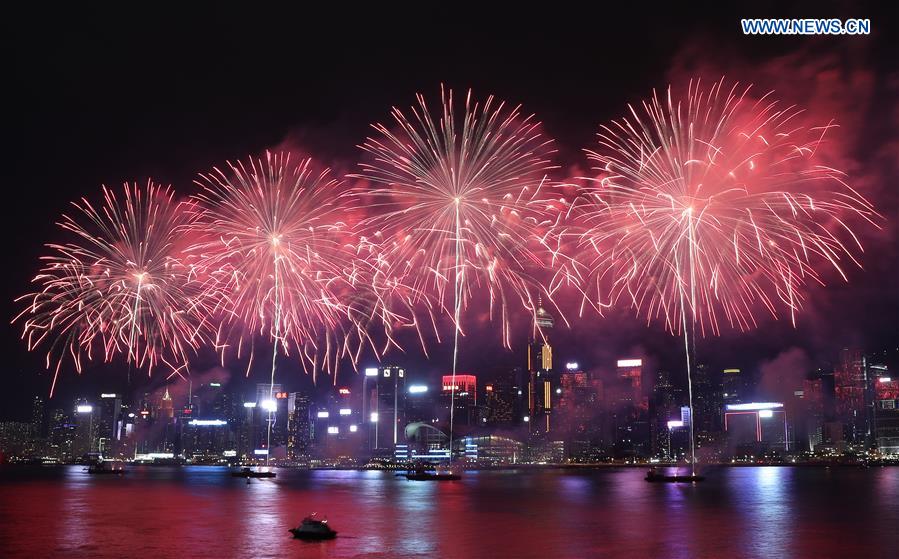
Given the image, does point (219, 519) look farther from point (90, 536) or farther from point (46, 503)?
point (46, 503)

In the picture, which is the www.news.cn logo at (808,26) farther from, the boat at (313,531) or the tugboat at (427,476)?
the tugboat at (427,476)

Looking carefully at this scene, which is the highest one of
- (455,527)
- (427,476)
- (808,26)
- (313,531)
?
(808,26)

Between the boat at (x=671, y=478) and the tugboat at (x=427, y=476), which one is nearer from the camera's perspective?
the boat at (x=671, y=478)

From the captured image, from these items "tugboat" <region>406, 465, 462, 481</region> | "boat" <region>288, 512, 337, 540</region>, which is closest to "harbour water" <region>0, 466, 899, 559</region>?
"boat" <region>288, 512, 337, 540</region>

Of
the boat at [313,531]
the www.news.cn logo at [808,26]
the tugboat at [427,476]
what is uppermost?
the www.news.cn logo at [808,26]

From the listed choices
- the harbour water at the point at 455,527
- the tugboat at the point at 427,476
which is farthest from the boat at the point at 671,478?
the harbour water at the point at 455,527

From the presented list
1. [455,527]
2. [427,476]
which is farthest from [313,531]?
[427,476]

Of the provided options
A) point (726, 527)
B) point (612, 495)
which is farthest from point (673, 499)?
point (726, 527)

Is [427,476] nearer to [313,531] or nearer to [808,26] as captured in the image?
[313,531]

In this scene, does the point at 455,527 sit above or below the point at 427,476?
above
